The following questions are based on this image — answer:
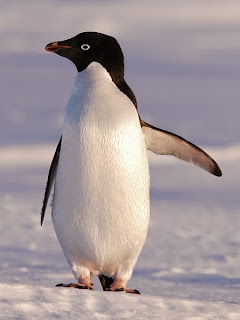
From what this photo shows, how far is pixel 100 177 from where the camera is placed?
5.23 metres

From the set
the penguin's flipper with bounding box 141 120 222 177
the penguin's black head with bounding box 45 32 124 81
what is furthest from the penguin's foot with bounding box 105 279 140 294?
the penguin's black head with bounding box 45 32 124 81

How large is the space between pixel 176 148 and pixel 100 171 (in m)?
0.82

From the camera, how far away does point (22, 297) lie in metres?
4.52

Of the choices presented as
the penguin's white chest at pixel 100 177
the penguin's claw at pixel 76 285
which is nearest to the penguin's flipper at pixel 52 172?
the penguin's white chest at pixel 100 177

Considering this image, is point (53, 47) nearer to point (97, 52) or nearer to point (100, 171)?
point (97, 52)

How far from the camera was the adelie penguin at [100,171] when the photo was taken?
5234 mm

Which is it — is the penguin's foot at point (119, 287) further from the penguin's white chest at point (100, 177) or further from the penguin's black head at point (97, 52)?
the penguin's black head at point (97, 52)

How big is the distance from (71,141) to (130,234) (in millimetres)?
630

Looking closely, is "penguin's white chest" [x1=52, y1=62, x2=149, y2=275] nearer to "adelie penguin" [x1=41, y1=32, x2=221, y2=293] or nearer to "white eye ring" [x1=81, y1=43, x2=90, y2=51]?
"adelie penguin" [x1=41, y1=32, x2=221, y2=293]

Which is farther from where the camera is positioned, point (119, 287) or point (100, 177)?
point (119, 287)

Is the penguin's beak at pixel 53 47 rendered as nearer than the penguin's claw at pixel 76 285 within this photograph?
No

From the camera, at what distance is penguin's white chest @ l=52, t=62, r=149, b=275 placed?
5.23 metres

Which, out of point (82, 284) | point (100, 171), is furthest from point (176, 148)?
point (82, 284)

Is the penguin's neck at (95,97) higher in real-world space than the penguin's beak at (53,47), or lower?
lower
